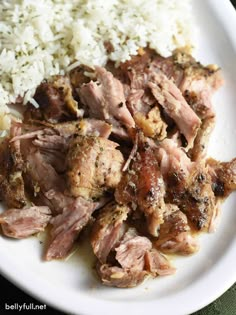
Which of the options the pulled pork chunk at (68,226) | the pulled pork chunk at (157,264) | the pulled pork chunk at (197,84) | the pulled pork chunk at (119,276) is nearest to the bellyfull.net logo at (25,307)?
the pulled pork chunk at (68,226)

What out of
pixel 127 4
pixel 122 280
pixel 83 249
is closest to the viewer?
pixel 122 280

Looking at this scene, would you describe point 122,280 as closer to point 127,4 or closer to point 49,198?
point 49,198

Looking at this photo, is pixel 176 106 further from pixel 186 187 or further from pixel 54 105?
pixel 54 105

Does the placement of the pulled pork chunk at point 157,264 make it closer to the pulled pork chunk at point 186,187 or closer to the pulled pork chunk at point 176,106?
the pulled pork chunk at point 186,187

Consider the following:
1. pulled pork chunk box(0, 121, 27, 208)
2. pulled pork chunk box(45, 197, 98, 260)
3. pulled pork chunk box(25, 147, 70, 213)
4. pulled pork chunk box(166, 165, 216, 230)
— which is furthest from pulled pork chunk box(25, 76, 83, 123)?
pulled pork chunk box(166, 165, 216, 230)

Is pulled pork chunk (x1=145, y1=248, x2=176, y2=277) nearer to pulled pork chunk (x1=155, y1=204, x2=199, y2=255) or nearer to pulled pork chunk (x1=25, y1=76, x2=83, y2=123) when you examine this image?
pulled pork chunk (x1=155, y1=204, x2=199, y2=255)

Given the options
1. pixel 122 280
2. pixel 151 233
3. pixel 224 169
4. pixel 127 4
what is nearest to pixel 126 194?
pixel 151 233

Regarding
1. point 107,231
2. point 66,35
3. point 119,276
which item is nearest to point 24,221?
point 107,231
